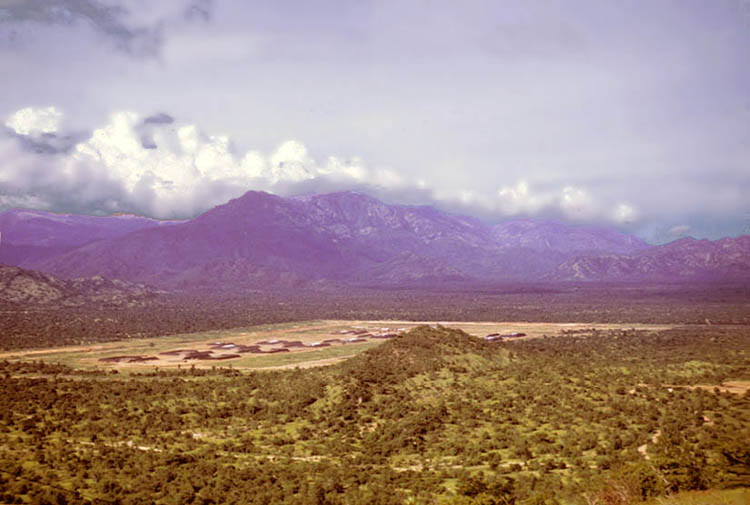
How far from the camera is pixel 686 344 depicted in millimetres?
83500

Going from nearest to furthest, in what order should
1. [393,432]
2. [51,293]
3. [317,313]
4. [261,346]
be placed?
[393,432] < [261,346] < [317,313] < [51,293]

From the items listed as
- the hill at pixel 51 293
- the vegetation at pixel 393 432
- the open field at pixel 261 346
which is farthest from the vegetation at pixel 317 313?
the vegetation at pixel 393 432

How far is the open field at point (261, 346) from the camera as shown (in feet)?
245

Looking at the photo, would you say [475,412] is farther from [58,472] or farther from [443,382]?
[58,472]

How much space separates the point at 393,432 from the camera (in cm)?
3875

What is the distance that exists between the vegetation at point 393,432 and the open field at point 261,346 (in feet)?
41.4

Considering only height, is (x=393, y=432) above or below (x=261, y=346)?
below

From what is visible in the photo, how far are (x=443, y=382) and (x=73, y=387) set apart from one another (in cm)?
3618

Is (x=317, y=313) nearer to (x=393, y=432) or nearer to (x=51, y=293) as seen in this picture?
(x=51, y=293)

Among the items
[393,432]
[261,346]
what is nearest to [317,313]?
[261,346]

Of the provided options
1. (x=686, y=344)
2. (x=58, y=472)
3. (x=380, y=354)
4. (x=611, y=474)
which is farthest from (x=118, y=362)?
(x=686, y=344)

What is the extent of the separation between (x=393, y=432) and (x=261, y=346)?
57.1m

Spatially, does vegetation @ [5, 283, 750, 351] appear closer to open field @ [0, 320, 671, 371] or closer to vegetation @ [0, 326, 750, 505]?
open field @ [0, 320, 671, 371]

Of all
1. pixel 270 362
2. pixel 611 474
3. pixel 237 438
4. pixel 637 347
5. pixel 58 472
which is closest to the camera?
pixel 611 474
